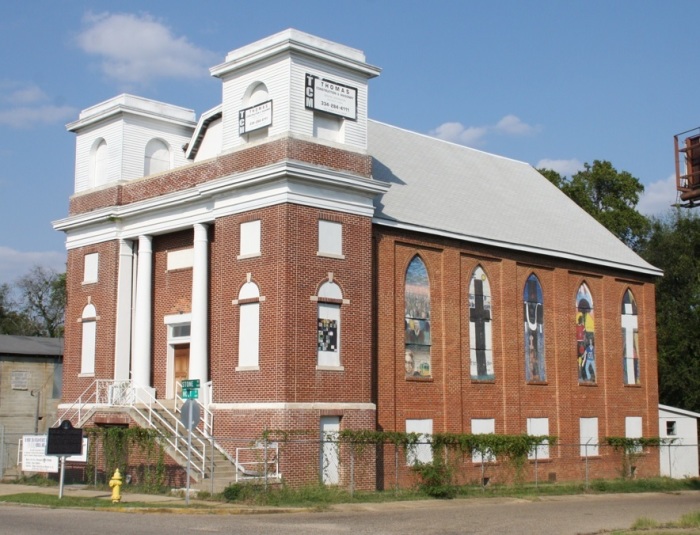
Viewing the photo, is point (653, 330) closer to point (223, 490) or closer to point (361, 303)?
→ point (361, 303)

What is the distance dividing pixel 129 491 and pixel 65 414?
27.6 feet

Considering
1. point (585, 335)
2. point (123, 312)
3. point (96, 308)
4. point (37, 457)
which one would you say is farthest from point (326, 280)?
point (585, 335)

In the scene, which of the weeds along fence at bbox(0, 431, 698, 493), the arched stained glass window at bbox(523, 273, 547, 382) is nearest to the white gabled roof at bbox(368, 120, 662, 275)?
the arched stained glass window at bbox(523, 273, 547, 382)

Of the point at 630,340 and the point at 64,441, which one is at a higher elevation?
the point at 630,340

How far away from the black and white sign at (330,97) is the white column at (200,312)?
6.23m

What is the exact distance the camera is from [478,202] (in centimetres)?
4284

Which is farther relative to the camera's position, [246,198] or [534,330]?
[534,330]

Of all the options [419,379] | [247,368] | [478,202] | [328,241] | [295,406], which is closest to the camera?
[295,406]

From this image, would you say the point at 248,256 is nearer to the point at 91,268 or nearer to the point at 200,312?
the point at 200,312

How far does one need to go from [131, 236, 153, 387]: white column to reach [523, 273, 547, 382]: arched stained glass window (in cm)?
1512

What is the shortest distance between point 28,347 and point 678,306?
129 feet

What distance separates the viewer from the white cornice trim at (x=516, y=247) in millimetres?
35844

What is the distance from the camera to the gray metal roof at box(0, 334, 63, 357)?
174ft

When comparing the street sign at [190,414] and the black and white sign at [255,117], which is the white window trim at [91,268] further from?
the street sign at [190,414]
